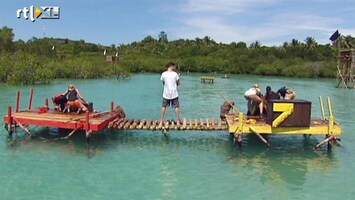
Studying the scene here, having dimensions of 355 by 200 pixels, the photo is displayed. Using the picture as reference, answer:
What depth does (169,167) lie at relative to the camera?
35.2ft

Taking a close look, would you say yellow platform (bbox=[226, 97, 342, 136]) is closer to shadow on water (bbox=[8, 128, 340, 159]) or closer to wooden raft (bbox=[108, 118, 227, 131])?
shadow on water (bbox=[8, 128, 340, 159])

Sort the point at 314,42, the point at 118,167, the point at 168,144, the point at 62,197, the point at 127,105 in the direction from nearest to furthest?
the point at 62,197 < the point at 118,167 < the point at 168,144 < the point at 127,105 < the point at 314,42

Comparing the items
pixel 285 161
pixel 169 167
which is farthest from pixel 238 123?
pixel 169 167

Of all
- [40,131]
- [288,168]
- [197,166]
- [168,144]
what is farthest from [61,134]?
[288,168]

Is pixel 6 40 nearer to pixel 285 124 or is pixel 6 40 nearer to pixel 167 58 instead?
pixel 167 58

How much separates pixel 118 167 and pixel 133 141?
10.2ft

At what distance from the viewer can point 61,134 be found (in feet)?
46.3

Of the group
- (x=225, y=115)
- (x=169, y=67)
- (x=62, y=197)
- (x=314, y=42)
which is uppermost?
(x=314, y=42)

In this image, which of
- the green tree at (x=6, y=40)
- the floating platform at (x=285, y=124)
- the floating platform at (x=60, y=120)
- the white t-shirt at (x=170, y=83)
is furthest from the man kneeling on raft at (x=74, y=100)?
the green tree at (x=6, y=40)

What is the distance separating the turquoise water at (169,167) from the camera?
351 inches

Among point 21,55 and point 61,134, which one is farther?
point 21,55

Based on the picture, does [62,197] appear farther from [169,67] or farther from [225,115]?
[225,115]

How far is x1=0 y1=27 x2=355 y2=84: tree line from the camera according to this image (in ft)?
176

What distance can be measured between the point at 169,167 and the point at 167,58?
9786 centimetres
